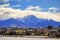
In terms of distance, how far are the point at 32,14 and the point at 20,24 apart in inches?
12.9

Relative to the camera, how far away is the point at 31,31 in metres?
3.30

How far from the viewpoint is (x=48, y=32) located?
325 cm

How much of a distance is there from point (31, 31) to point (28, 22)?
0.65ft

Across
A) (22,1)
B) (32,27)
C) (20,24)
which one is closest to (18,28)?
(20,24)

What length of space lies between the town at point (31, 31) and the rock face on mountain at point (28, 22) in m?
0.07

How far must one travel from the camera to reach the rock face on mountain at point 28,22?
10.7 feet

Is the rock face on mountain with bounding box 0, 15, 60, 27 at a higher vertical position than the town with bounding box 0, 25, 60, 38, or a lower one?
higher

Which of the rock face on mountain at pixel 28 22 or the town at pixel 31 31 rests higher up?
the rock face on mountain at pixel 28 22

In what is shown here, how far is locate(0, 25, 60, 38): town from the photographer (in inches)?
127

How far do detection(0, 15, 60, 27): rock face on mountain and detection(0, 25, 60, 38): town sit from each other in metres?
0.07

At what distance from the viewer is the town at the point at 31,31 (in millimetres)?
3221

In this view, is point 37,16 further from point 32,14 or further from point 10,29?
point 10,29

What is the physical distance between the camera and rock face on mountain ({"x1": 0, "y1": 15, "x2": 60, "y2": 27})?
3.25m

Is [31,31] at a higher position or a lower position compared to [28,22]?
lower
